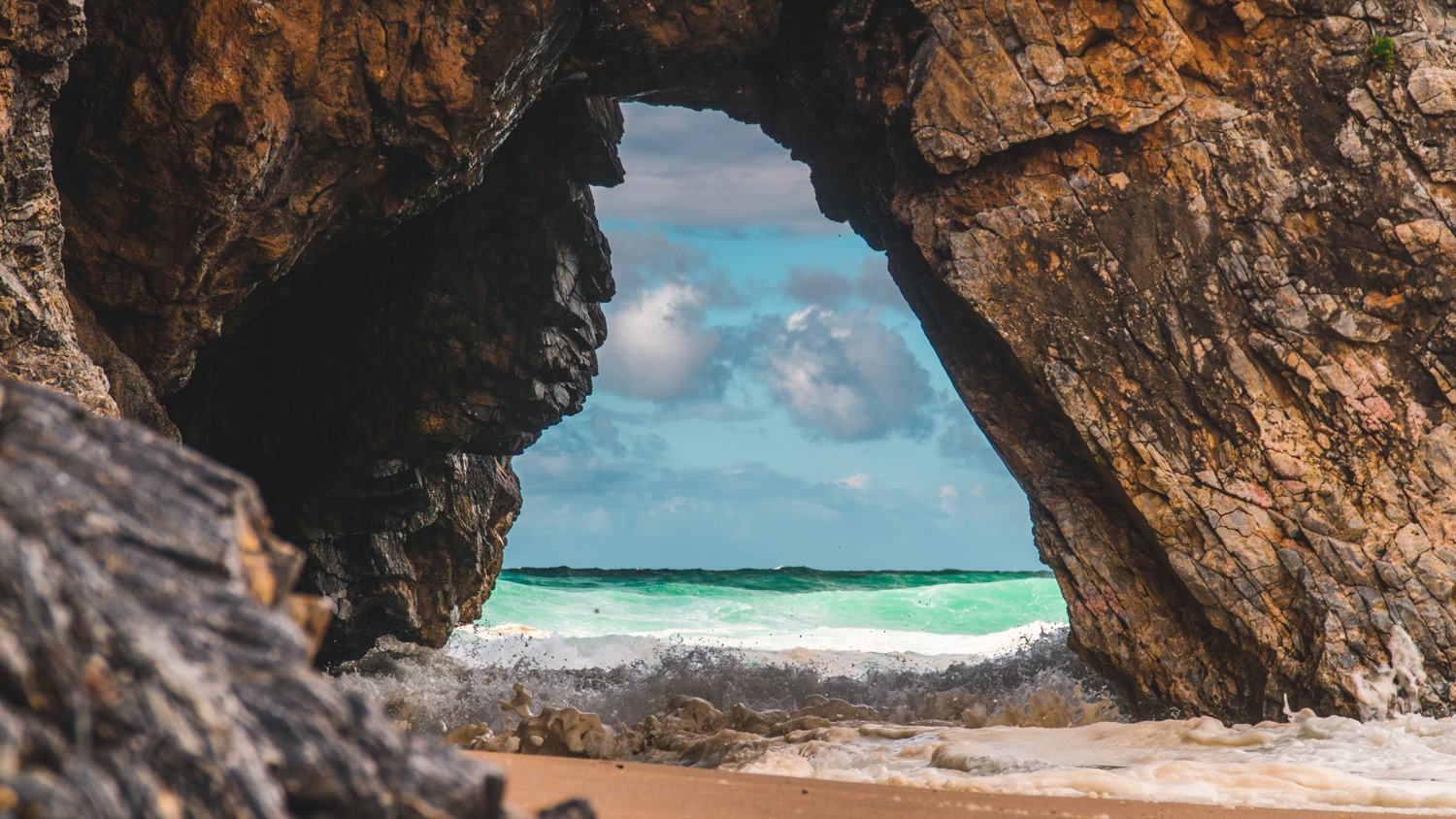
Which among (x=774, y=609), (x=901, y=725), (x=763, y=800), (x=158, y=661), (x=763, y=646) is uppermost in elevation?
(x=158, y=661)

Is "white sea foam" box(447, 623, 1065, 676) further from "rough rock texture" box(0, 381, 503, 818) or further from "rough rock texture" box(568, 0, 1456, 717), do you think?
"rough rock texture" box(0, 381, 503, 818)

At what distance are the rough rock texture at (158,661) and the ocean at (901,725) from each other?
316cm

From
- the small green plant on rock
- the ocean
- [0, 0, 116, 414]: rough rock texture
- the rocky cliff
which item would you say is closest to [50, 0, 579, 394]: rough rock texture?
the rocky cliff

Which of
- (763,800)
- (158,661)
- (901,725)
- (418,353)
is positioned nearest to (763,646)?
(418,353)

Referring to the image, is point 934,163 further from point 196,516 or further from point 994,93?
point 196,516

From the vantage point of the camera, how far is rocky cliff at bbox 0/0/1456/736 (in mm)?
6219

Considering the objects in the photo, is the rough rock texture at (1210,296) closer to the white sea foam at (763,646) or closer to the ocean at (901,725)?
the ocean at (901,725)

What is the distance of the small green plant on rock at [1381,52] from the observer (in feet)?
21.0

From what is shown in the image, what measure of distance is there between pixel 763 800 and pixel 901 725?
11.8ft

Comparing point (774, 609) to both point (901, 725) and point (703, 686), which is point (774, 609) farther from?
point (901, 725)

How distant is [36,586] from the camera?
48.6 inches

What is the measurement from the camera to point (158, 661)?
126 centimetres

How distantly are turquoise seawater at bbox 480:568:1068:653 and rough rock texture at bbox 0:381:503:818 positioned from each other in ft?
67.6

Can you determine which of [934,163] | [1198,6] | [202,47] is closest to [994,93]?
[934,163]
